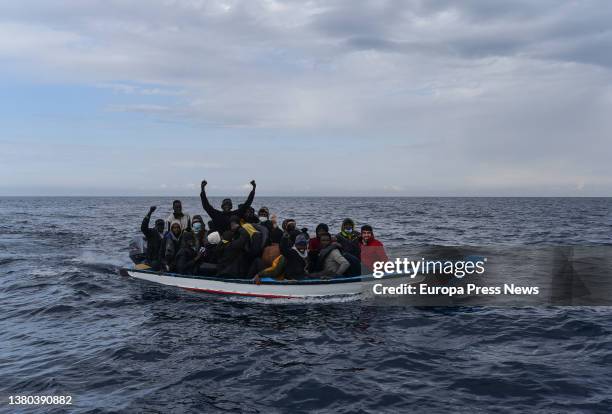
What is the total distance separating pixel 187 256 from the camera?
17.5 m

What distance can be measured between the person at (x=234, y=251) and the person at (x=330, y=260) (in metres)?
2.43

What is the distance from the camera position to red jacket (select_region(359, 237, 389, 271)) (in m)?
14.8

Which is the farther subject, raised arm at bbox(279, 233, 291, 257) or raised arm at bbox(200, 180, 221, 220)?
raised arm at bbox(200, 180, 221, 220)

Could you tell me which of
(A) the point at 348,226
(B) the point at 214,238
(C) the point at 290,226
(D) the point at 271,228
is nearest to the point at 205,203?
(B) the point at 214,238

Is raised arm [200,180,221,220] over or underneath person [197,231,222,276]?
over

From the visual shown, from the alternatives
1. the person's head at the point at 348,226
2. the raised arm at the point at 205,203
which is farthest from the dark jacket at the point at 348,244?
the raised arm at the point at 205,203

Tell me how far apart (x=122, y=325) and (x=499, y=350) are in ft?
31.9

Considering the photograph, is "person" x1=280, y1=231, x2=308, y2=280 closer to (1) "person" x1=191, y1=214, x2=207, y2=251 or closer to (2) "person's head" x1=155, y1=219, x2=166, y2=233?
(1) "person" x1=191, y1=214, x2=207, y2=251

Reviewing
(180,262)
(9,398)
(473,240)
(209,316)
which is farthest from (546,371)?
(473,240)

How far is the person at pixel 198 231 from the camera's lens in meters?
17.2

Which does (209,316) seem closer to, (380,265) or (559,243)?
(380,265)

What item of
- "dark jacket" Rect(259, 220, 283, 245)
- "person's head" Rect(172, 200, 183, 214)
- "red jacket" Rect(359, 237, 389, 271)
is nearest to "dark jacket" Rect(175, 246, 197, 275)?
"person's head" Rect(172, 200, 183, 214)

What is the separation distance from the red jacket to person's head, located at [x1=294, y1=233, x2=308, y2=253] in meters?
1.83

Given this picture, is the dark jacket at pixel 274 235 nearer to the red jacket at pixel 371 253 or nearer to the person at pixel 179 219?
the red jacket at pixel 371 253
